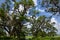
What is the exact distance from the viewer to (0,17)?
4600cm

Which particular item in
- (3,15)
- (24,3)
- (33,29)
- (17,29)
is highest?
(24,3)

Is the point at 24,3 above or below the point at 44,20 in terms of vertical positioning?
above

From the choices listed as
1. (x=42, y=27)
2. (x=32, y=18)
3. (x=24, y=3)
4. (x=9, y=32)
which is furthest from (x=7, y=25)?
(x=42, y=27)

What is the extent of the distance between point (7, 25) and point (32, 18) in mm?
12541

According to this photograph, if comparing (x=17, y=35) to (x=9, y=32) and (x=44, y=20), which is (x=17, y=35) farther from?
(x=44, y=20)

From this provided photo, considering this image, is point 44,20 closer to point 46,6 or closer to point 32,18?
point 32,18

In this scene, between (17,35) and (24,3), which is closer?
(24,3)

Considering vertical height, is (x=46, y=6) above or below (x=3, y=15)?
above

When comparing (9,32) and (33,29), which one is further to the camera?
(33,29)

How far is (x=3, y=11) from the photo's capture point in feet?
A: 147

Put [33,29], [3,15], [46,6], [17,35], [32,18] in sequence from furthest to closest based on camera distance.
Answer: [33,29]
[32,18]
[17,35]
[3,15]
[46,6]

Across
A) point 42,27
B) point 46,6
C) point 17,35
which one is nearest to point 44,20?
point 42,27

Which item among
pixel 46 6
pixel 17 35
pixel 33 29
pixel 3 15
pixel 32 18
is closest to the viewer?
pixel 46 6

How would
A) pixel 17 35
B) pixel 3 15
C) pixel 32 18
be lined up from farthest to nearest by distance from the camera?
pixel 32 18, pixel 17 35, pixel 3 15
